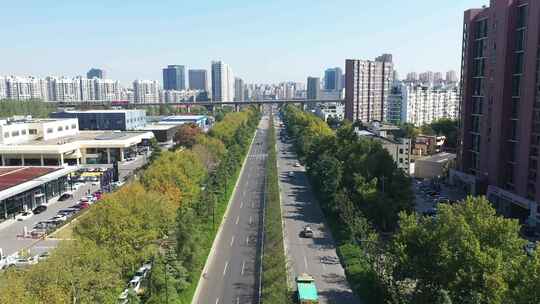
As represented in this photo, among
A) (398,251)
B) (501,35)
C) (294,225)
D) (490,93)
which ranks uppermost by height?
(501,35)

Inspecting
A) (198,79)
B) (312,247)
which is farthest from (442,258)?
(198,79)

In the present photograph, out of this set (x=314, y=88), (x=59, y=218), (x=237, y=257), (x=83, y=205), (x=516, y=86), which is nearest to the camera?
(x=237, y=257)

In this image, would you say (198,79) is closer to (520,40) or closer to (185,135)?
(185,135)

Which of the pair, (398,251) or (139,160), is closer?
(398,251)

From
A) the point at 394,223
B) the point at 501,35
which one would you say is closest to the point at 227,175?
the point at 394,223

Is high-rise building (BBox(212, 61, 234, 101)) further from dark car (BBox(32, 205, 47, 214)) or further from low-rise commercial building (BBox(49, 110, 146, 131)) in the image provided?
dark car (BBox(32, 205, 47, 214))

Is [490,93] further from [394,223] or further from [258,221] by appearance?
[258,221]
